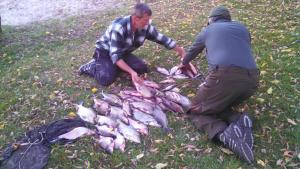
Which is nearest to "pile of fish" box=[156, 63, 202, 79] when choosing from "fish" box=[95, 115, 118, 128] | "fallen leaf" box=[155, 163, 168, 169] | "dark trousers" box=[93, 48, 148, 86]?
A: "dark trousers" box=[93, 48, 148, 86]

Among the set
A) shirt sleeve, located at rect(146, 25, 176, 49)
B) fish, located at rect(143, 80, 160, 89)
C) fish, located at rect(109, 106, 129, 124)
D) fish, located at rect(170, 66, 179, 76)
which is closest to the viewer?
fish, located at rect(109, 106, 129, 124)

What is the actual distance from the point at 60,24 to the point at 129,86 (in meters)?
5.68

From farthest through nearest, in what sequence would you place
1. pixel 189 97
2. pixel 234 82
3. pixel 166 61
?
pixel 166 61, pixel 189 97, pixel 234 82

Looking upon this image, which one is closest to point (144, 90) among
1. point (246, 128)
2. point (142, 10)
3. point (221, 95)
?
point (142, 10)

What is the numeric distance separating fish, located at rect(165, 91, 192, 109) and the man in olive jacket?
0.43 m

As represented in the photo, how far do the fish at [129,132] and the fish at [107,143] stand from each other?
0.22 m

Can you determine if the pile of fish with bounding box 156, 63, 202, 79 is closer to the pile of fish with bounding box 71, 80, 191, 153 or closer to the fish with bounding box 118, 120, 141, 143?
the pile of fish with bounding box 71, 80, 191, 153

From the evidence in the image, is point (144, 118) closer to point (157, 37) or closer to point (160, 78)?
point (160, 78)

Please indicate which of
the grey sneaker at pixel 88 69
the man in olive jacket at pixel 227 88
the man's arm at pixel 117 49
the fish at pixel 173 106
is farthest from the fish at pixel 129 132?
the grey sneaker at pixel 88 69

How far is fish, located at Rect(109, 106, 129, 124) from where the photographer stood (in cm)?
530

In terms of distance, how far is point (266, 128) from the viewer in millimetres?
4945

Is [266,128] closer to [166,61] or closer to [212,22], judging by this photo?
[212,22]

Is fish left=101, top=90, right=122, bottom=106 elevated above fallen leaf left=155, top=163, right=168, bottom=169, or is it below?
above

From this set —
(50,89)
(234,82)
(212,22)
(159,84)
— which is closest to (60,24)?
(50,89)
